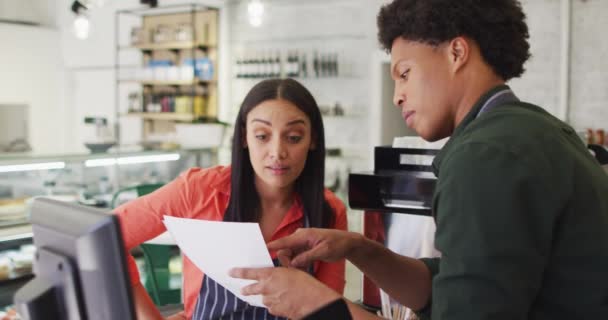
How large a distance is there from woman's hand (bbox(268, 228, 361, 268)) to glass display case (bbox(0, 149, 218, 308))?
2198 millimetres

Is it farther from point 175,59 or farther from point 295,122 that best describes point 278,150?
point 175,59

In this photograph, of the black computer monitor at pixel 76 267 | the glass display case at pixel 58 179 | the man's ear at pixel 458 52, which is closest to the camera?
the black computer monitor at pixel 76 267

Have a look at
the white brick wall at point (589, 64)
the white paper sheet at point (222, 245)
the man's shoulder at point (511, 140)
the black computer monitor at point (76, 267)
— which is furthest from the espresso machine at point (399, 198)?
the white brick wall at point (589, 64)

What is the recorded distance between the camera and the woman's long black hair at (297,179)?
6.35 ft

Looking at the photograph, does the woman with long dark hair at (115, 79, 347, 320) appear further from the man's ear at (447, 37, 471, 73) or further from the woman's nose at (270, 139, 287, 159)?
the man's ear at (447, 37, 471, 73)

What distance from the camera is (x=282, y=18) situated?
7.53 m

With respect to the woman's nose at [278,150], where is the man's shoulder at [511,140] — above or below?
above

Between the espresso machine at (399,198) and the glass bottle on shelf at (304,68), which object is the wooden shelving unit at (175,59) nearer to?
the glass bottle on shelf at (304,68)

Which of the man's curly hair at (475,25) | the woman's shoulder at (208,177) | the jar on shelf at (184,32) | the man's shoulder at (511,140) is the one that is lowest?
the woman's shoulder at (208,177)

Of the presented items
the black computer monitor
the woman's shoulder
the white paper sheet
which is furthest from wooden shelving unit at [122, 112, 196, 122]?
the black computer monitor

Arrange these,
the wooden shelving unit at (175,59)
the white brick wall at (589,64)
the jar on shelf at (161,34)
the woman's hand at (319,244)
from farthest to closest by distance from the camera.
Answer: the jar on shelf at (161,34)
the wooden shelving unit at (175,59)
the white brick wall at (589,64)
the woman's hand at (319,244)

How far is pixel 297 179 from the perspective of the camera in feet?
6.84

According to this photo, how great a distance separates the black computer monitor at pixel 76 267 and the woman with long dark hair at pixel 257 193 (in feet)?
2.62

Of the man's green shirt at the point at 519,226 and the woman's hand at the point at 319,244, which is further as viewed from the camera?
the woman's hand at the point at 319,244
